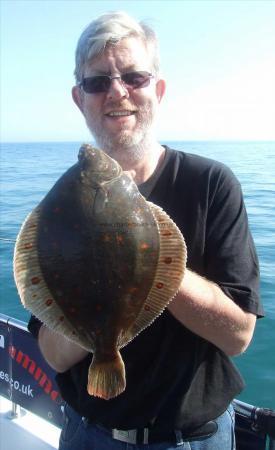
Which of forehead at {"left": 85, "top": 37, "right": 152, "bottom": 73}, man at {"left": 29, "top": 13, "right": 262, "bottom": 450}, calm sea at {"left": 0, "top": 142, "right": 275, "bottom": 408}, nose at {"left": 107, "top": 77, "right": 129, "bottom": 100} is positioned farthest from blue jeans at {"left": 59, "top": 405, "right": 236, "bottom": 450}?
calm sea at {"left": 0, "top": 142, "right": 275, "bottom": 408}

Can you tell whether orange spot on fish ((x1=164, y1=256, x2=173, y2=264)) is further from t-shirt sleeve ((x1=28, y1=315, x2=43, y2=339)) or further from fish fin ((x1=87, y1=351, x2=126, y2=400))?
t-shirt sleeve ((x1=28, y1=315, x2=43, y2=339))

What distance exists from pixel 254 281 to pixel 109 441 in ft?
3.70

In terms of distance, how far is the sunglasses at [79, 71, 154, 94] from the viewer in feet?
7.54

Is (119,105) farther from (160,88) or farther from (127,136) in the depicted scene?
(160,88)

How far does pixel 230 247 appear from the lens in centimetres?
215

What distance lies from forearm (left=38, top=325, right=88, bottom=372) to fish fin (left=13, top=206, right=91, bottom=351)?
366 millimetres

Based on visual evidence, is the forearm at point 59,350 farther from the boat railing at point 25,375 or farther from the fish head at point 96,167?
the boat railing at point 25,375

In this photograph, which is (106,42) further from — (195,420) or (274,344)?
(274,344)

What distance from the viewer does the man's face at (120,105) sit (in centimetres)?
229

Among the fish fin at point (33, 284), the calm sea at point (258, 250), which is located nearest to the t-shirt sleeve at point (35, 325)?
the fish fin at point (33, 284)

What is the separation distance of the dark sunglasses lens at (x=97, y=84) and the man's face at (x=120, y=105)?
0.02m

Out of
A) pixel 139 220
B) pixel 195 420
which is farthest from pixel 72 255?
pixel 195 420

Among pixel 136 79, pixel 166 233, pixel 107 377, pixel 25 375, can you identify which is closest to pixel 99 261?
pixel 166 233

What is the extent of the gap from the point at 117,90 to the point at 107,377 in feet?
4.59
